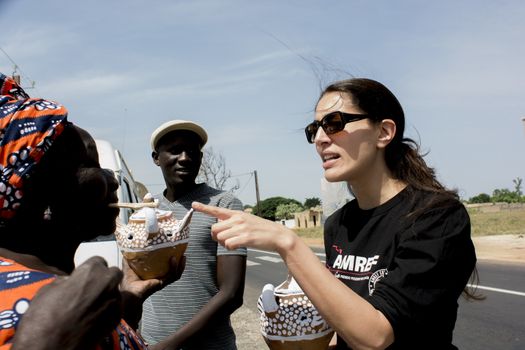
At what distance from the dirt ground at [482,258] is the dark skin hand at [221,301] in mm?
3640

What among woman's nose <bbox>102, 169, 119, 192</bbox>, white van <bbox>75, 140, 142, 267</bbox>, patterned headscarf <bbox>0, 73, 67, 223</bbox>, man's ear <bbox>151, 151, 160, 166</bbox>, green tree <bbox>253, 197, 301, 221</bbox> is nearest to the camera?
patterned headscarf <bbox>0, 73, 67, 223</bbox>

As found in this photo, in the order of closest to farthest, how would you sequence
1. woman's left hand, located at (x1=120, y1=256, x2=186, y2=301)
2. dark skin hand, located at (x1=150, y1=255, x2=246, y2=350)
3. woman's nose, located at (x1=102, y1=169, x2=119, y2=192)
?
woman's nose, located at (x1=102, y1=169, x2=119, y2=192) → woman's left hand, located at (x1=120, y1=256, x2=186, y2=301) → dark skin hand, located at (x1=150, y1=255, x2=246, y2=350)

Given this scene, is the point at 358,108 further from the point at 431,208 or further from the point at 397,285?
the point at 397,285

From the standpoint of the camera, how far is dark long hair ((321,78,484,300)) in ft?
6.82

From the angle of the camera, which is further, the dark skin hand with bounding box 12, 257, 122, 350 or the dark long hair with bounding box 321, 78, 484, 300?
the dark long hair with bounding box 321, 78, 484, 300

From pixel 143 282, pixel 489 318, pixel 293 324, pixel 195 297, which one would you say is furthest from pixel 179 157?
pixel 489 318

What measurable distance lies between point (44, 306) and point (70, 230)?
35cm

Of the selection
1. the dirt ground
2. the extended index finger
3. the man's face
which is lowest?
the dirt ground

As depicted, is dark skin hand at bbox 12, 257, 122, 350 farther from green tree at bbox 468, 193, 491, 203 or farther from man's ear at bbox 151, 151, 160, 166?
green tree at bbox 468, 193, 491, 203

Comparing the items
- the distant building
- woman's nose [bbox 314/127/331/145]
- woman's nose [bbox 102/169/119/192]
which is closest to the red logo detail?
woman's nose [bbox 314/127/331/145]

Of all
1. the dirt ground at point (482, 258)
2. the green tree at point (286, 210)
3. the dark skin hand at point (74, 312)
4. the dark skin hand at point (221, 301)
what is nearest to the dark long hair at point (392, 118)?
the dark skin hand at point (221, 301)

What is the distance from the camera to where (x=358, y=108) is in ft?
6.86

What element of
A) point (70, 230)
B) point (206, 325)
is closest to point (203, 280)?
point (206, 325)

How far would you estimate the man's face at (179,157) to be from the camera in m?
2.86
